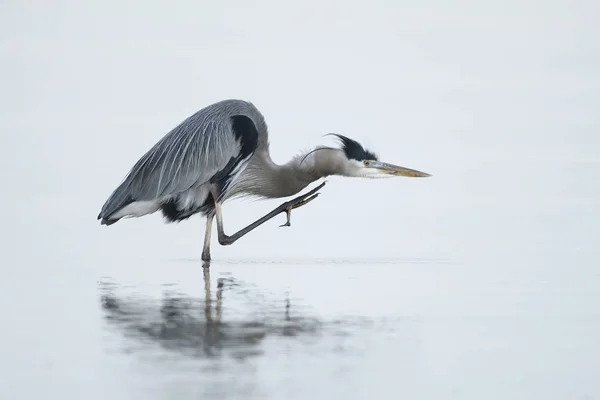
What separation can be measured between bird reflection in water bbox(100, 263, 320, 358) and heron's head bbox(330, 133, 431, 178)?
10.0 feet

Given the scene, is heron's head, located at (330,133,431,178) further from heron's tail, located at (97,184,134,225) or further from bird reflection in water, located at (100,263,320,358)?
bird reflection in water, located at (100,263,320,358)

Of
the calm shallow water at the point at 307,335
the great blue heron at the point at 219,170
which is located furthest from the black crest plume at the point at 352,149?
the calm shallow water at the point at 307,335

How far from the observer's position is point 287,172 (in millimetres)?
11828

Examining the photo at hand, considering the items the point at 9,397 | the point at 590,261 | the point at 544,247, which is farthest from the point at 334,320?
the point at 544,247

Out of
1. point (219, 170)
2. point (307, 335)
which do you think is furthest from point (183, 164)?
point (307, 335)

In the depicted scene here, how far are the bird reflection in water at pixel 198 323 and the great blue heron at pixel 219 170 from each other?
2573 mm

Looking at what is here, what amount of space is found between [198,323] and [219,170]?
14.2 ft

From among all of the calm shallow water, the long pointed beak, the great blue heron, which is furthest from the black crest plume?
the calm shallow water

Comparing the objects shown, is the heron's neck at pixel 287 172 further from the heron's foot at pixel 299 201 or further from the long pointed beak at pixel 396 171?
the long pointed beak at pixel 396 171

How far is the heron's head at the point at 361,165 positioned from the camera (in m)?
11.6

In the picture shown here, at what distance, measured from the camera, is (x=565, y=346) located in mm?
6633

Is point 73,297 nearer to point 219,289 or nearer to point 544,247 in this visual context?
point 219,289

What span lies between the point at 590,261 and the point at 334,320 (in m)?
4.13

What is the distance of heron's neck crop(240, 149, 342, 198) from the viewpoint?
11633 mm
